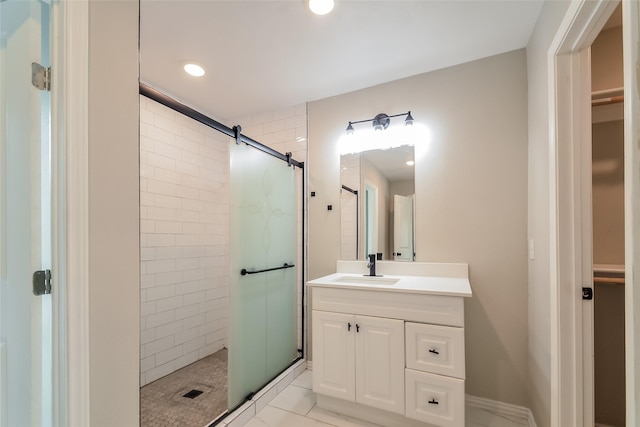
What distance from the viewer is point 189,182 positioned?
267 centimetres

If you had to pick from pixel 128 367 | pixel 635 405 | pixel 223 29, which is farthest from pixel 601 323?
pixel 223 29

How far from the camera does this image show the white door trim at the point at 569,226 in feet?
3.91

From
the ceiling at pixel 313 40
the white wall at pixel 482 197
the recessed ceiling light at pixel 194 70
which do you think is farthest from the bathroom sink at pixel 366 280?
the recessed ceiling light at pixel 194 70

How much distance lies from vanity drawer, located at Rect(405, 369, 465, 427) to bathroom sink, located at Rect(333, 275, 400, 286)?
0.62 m

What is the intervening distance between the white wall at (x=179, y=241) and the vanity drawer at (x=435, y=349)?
6.55 ft

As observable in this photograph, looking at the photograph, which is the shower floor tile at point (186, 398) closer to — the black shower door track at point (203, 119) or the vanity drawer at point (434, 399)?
the vanity drawer at point (434, 399)

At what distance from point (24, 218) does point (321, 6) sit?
1620mm

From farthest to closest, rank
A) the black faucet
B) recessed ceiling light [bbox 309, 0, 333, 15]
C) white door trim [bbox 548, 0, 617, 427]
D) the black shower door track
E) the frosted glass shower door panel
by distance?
1. the black faucet
2. the frosted glass shower door panel
3. recessed ceiling light [bbox 309, 0, 333, 15]
4. the black shower door track
5. white door trim [bbox 548, 0, 617, 427]

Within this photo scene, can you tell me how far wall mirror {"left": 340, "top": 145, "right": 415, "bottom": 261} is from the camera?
2.23m

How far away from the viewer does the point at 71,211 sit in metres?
0.81

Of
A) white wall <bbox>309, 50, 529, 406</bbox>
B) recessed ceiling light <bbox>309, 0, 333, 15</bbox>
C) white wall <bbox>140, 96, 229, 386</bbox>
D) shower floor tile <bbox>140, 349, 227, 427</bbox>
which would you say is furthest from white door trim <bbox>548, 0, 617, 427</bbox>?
white wall <bbox>140, 96, 229, 386</bbox>

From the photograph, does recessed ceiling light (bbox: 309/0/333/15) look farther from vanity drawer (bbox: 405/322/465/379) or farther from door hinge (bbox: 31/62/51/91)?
vanity drawer (bbox: 405/322/465/379)

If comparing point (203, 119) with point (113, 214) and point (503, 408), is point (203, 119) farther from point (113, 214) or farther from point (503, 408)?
point (503, 408)

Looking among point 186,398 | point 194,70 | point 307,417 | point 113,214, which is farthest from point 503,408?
point 194,70
